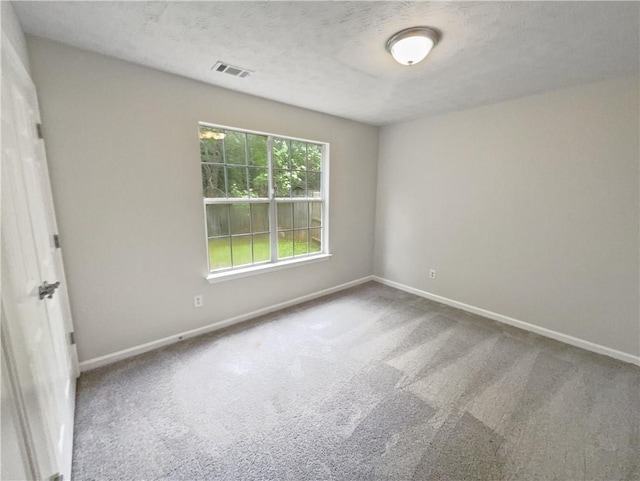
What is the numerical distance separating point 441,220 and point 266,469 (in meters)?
3.06

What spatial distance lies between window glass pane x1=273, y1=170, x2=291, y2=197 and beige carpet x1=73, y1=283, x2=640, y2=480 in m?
1.56

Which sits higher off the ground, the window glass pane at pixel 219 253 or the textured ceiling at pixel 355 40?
the textured ceiling at pixel 355 40

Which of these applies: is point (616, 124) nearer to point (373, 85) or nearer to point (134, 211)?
point (373, 85)

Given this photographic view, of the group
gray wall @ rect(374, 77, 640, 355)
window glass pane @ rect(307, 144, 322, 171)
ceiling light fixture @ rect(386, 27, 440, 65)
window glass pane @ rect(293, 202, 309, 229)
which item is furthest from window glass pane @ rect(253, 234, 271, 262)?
ceiling light fixture @ rect(386, 27, 440, 65)

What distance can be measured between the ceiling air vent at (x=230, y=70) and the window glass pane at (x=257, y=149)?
0.67m

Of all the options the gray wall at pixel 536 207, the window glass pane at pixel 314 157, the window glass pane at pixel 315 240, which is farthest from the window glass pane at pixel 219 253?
the gray wall at pixel 536 207

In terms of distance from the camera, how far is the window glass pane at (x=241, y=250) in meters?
2.88

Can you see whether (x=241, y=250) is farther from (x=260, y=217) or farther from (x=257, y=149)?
(x=257, y=149)

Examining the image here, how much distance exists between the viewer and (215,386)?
1.96m

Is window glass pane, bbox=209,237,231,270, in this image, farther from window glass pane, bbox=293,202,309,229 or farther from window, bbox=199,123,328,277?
window glass pane, bbox=293,202,309,229

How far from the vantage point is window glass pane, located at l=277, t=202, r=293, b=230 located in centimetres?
320

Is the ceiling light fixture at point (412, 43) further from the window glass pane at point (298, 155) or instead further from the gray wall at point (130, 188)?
the window glass pane at point (298, 155)

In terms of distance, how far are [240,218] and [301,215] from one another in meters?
0.83

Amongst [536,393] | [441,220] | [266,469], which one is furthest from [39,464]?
[441,220]
